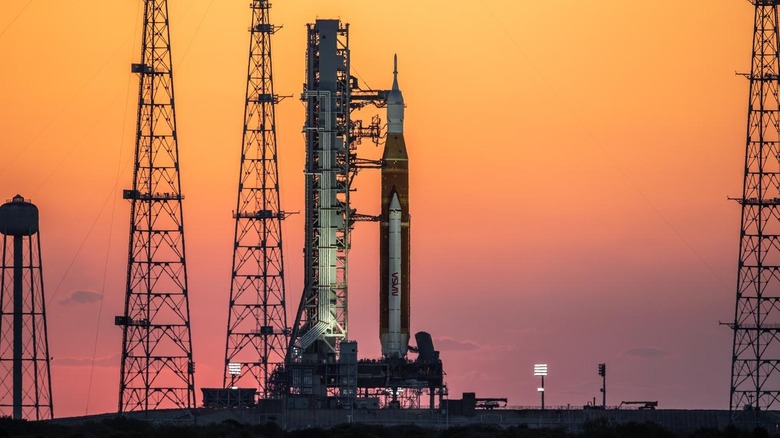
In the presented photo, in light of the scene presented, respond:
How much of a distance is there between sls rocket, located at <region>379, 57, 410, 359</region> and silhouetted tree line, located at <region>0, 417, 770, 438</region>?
9.13 m

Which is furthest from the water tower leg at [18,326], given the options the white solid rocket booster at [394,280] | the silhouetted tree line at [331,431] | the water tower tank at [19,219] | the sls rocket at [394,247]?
the white solid rocket booster at [394,280]

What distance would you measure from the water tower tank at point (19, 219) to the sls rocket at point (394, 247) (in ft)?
71.7

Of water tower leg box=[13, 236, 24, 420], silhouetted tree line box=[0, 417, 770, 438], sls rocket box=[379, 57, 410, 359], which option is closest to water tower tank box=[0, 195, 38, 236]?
water tower leg box=[13, 236, 24, 420]

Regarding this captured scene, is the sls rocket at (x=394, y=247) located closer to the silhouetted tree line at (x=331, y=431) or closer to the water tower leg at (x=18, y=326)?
the silhouetted tree line at (x=331, y=431)

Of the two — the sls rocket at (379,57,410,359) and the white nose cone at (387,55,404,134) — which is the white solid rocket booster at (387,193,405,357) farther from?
the white nose cone at (387,55,404,134)

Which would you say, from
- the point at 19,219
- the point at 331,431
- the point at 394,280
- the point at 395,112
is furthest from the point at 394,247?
the point at 19,219

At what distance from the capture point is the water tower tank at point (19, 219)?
502 ft

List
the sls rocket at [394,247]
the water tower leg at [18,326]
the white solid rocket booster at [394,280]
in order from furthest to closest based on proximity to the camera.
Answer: the sls rocket at [394,247] < the white solid rocket booster at [394,280] < the water tower leg at [18,326]

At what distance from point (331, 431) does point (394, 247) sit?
16673 millimetres

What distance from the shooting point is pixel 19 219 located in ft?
502

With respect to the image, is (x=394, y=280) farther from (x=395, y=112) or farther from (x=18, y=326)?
(x=18, y=326)

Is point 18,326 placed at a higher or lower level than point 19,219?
lower

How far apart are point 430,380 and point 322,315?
7.84 metres

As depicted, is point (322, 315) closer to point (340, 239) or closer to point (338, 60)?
point (340, 239)
